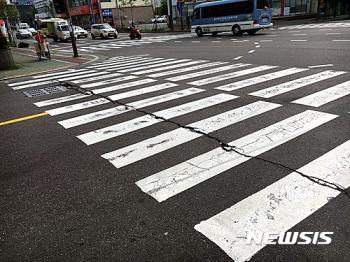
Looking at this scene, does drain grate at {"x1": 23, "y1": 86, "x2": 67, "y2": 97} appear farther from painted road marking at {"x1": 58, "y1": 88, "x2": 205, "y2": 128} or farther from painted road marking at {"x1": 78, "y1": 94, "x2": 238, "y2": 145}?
painted road marking at {"x1": 78, "y1": 94, "x2": 238, "y2": 145}

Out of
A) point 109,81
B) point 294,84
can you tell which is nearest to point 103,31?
point 109,81

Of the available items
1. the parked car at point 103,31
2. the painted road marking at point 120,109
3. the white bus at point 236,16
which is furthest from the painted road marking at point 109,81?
the parked car at point 103,31

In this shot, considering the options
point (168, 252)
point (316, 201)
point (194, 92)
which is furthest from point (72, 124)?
point (316, 201)

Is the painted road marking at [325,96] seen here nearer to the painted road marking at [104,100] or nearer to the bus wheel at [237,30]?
the painted road marking at [104,100]

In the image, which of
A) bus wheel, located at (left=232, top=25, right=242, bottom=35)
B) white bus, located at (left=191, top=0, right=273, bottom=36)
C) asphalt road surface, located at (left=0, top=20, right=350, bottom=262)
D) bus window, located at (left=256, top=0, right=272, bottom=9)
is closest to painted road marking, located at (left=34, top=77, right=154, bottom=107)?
asphalt road surface, located at (left=0, top=20, right=350, bottom=262)

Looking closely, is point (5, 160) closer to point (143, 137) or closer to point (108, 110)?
point (143, 137)

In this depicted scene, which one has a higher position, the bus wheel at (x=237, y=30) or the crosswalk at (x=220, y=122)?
the bus wheel at (x=237, y=30)

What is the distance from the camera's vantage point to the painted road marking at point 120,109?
6461 mm

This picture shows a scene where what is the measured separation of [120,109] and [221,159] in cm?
359

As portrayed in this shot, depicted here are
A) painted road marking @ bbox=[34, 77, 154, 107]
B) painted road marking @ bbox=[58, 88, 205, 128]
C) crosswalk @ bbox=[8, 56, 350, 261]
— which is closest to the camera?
crosswalk @ bbox=[8, 56, 350, 261]

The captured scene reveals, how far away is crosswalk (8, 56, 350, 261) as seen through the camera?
10.4 feet

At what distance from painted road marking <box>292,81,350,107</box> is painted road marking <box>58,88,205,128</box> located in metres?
2.76

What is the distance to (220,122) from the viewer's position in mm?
5781

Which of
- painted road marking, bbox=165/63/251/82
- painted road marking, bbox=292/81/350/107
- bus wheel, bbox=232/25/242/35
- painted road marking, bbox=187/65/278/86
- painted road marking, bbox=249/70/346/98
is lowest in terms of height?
painted road marking, bbox=165/63/251/82
